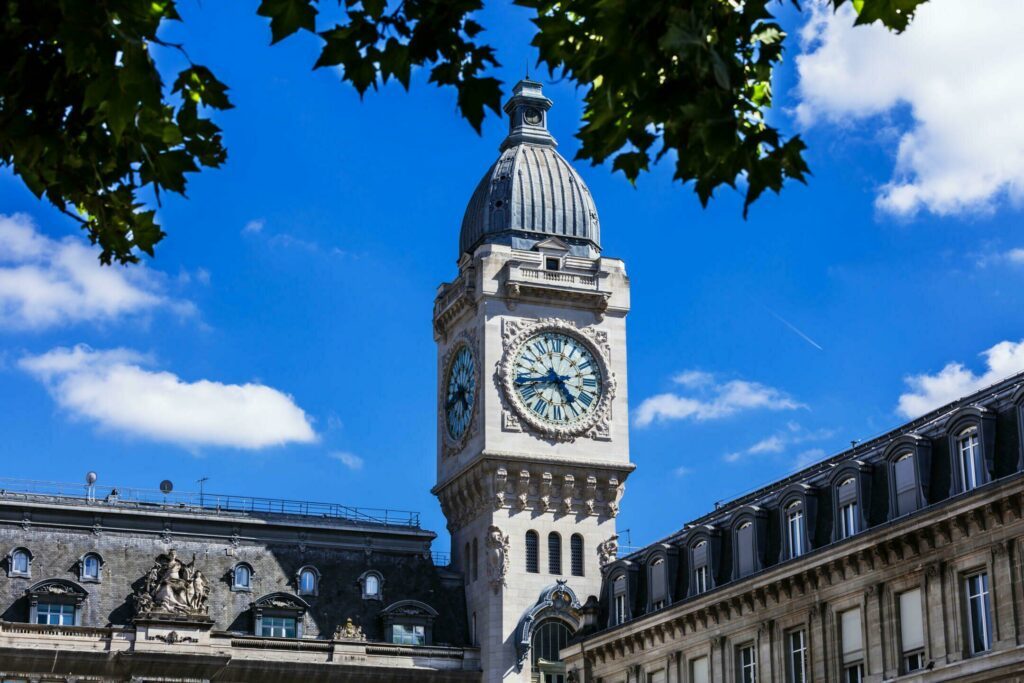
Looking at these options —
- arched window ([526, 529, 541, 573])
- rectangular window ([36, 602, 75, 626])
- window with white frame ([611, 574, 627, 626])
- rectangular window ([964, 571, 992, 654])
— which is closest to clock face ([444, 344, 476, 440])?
arched window ([526, 529, 541, 573])

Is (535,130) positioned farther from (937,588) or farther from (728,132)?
(728,132)

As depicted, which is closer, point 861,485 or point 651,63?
point 651,63

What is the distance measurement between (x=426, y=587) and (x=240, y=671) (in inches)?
477

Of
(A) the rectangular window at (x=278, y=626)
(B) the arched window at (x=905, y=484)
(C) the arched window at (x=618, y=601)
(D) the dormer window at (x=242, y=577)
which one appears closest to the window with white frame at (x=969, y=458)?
(B) the arched window at (x=905, y=484)

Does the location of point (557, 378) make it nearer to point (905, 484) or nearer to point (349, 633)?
point (349, 633)

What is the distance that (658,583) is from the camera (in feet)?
243

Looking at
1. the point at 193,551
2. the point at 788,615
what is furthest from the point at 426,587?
the point at 788,615

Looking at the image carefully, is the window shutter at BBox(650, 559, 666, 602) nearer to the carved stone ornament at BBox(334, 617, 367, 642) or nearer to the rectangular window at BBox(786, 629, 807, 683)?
the rectangular window at BBox(786, 629, 807, 683)

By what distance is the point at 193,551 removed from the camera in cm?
9525

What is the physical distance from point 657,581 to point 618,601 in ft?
14.6

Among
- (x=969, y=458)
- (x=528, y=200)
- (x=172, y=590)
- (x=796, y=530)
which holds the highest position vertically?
(x=528, y=200)

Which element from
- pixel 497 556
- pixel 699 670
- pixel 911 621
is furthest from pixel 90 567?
pixel 911 621

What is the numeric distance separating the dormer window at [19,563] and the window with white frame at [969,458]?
174ft

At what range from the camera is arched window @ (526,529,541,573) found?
309 feet
